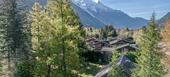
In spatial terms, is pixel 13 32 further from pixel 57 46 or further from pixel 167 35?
pixel 167 35

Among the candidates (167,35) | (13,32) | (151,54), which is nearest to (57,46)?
(13,32)

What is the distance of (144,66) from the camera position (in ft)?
180

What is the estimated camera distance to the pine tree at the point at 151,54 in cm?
5353

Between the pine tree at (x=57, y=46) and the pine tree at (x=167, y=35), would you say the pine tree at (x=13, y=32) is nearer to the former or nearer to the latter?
the pine tree at (x=57, y=46)

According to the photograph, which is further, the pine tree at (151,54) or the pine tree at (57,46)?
the pine tree at (151,54)

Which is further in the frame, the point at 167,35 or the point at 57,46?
the point at 167,35

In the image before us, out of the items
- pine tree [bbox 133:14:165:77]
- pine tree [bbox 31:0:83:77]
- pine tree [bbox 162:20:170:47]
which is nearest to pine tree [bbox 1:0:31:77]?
pine tree [bbox 31:0:83:77]

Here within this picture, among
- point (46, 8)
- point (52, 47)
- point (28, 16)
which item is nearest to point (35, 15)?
point (46, 8)

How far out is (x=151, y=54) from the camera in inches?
2127

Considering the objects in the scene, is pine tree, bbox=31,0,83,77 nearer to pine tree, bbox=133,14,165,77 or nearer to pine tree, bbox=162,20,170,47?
pine tree, bbox=133,14,165,77

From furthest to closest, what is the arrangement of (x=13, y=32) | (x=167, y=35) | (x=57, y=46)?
(x=167, y=35) < (x=13, y=32) < (x=57, y=46)

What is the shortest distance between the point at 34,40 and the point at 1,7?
8.36 m

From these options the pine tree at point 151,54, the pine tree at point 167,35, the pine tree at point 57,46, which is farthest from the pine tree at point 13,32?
the pine tree at point 167,35

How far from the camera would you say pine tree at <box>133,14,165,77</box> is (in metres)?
53.5
